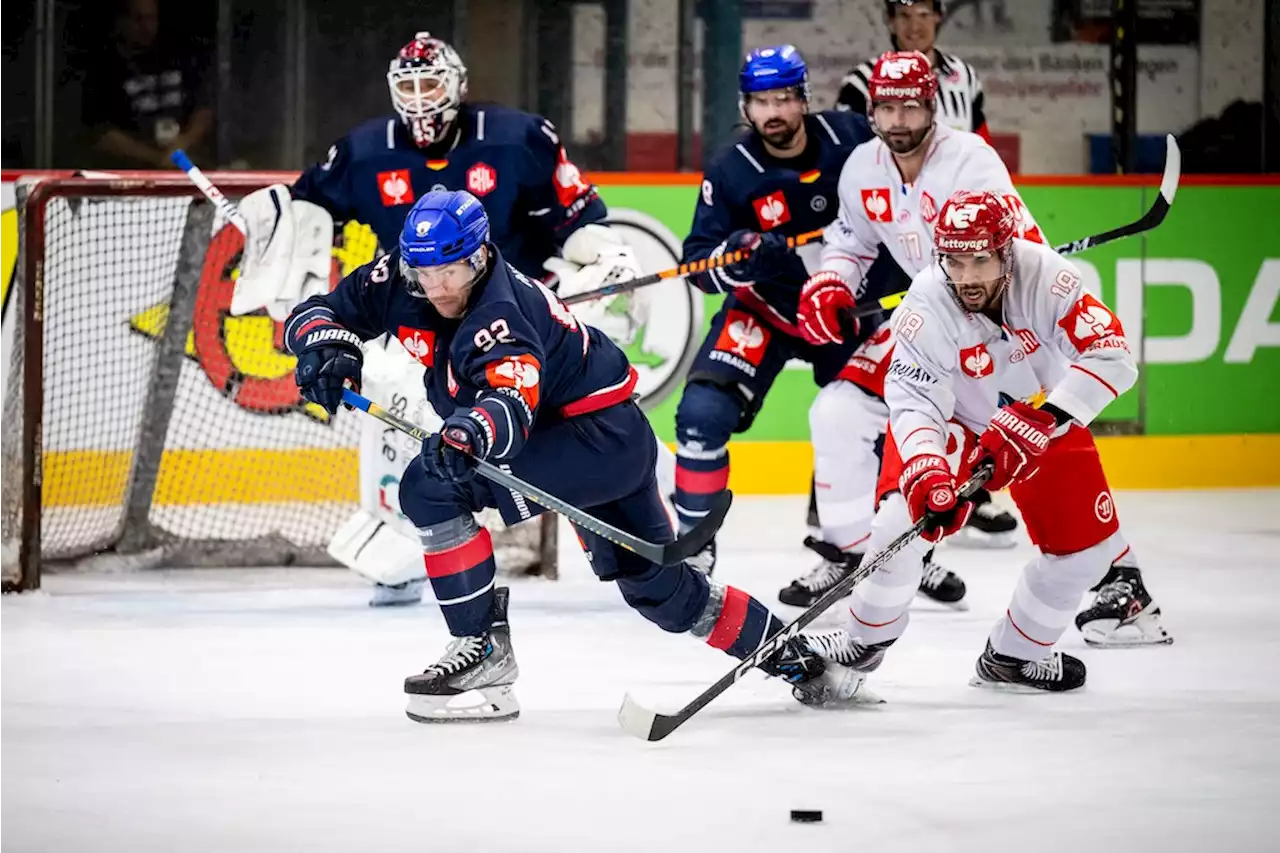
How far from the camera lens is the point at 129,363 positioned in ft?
17.7

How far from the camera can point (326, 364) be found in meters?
3.51

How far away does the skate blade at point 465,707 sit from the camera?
11.5 ft

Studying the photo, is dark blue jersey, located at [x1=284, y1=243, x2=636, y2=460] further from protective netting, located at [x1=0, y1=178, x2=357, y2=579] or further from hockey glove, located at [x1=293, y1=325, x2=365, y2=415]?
protective netting, located at [x1=0, y1=178, x2=357, y2=579]

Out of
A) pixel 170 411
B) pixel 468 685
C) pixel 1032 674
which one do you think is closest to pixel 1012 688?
pixel 1032 674

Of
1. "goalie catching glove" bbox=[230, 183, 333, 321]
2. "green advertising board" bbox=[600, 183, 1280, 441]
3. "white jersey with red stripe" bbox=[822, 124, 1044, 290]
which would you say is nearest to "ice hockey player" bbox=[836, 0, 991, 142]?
"white jersey with red stripe" bbox=[822, 124, 1044, 290]

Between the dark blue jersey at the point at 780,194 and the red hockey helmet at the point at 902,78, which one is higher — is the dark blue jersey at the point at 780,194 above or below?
below

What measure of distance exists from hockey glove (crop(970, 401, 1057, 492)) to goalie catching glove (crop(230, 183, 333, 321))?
1910 millimetres

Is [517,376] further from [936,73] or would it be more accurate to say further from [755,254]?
[936,73]

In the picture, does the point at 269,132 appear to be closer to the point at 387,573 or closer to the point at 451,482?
the point at 387,573

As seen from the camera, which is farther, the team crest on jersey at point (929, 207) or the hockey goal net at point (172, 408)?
the hockey goal net at point (172, 408)

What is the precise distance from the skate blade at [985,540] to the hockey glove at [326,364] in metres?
2.57

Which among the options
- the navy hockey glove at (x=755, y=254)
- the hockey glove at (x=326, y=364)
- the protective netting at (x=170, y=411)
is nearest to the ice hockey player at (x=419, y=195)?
the navy hockey glove at (x=755, y=254)

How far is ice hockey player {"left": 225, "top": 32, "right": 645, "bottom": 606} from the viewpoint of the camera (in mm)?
4633

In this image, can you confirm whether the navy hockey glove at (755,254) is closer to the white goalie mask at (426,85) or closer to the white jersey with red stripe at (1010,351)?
the white goalie mask at (426,85)
